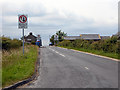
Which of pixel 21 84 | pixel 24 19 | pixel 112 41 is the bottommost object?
pixel 21 84

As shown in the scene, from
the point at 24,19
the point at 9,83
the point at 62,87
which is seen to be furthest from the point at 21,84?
the point at 24,19

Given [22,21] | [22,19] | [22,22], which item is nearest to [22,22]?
[22,22]

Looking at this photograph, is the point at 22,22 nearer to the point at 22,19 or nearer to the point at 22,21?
the point at 22,21

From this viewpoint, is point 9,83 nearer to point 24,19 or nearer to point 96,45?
point 24,19

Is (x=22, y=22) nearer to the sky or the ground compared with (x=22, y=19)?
nearer to the ground

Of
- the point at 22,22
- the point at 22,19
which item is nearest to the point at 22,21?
the point at 22,22

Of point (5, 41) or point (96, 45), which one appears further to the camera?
point (96, 45)

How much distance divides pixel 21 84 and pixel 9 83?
0.57m

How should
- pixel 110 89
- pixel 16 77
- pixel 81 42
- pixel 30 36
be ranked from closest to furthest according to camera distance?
pixel 110 89, pixel 16 77, pixel 81 42, pixel 30 36

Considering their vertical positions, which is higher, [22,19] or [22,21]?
[22,19]

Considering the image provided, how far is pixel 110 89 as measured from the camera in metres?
6.80

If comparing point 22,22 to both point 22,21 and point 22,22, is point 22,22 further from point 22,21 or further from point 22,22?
point 22,21

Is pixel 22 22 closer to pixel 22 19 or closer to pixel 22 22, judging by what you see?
pixel 22 22

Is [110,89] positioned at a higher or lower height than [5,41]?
lower
